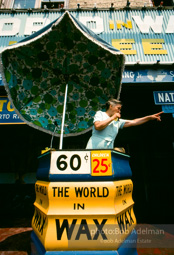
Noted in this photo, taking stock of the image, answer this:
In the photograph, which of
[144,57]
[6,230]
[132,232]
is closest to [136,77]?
[144,57]

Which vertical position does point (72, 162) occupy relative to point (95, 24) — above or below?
below

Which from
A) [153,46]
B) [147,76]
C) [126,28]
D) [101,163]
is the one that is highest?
[126,28]

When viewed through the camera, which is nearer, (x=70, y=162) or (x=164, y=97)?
(x=70, y=162)

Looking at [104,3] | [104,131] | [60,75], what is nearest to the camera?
[104,131]

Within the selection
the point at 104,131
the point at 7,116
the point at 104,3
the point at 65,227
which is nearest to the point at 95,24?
the point at 104,3

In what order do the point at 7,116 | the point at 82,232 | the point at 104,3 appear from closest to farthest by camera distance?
the point at 82,232 → the point at 7,116 → the point at 104,3

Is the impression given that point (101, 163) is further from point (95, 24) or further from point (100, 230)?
point (95, 24)

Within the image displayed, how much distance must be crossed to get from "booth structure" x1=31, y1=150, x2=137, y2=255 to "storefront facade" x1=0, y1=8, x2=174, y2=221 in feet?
10.1

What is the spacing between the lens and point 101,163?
5.15 feet

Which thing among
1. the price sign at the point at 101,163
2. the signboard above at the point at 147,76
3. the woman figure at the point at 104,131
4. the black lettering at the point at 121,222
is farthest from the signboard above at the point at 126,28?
the black lettering at the point at 121,222

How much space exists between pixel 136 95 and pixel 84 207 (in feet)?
13.2

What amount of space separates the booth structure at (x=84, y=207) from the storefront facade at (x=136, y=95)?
3.08m

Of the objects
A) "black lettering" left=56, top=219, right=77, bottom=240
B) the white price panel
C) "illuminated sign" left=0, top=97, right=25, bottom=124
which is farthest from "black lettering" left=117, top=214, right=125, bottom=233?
"illuminated sign" left=0, top=97, right=25, bottom=124

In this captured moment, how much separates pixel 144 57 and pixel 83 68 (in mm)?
2767
